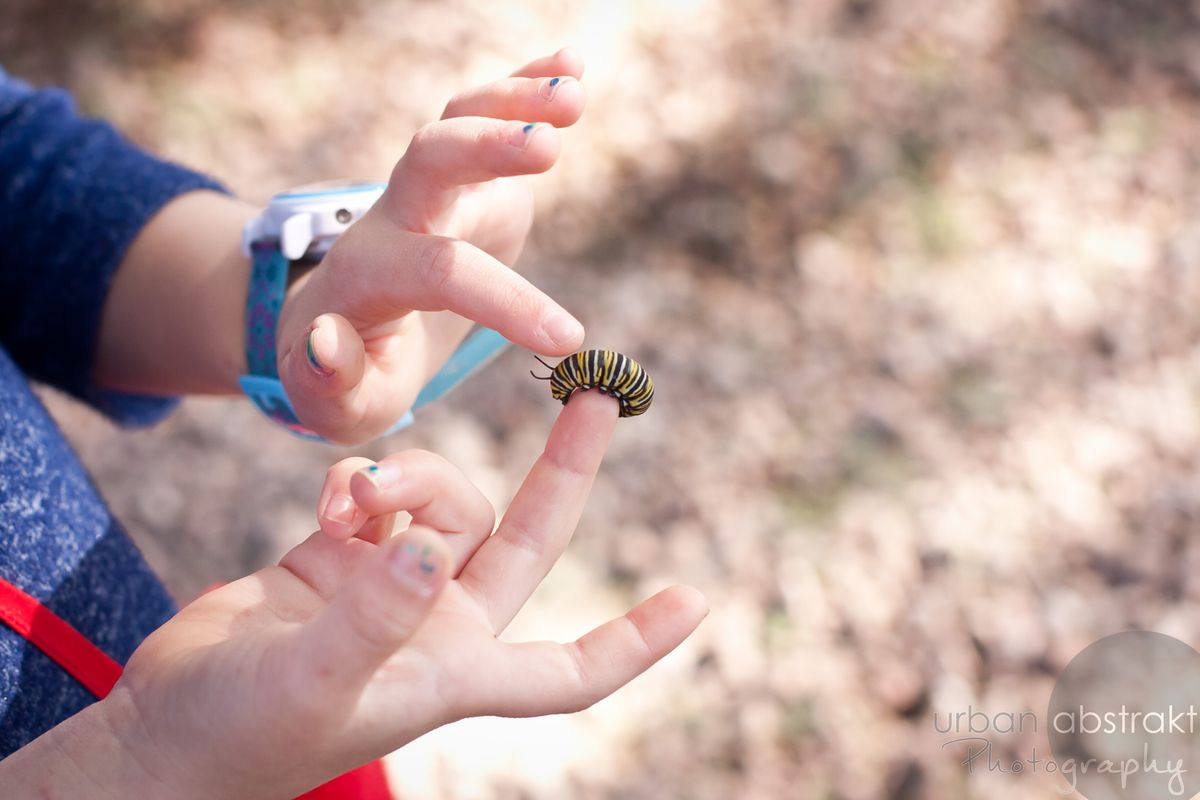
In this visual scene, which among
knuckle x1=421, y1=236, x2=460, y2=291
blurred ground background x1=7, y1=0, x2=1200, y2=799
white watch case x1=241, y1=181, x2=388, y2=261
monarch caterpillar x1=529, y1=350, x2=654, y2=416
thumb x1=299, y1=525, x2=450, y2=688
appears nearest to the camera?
thumb x1=299, y1=525, x2=450, y2=688

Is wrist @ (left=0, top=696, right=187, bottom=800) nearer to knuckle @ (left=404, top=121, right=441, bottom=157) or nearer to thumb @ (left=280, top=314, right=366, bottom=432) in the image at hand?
thumb @ (left=280, top=314, right=366, bottom=432)

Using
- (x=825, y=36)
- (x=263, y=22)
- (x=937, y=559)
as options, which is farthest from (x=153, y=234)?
(x=825, y=36)

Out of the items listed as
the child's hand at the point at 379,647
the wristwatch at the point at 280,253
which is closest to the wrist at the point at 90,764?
the child's hand at the point at 379,647

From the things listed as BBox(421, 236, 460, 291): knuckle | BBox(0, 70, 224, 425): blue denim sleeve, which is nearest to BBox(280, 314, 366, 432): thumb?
BBox(421, 236, 460, 291): knuckle

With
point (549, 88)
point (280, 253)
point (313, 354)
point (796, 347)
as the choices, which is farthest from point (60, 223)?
point (796, 347)

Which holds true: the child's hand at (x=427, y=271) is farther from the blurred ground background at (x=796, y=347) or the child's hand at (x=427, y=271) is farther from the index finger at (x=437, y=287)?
the blurred ground background at (x=796, y=347)

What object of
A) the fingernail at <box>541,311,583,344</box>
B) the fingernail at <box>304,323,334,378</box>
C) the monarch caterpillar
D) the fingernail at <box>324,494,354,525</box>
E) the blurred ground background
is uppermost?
the fingernail at <box>541,311,583,344</box>

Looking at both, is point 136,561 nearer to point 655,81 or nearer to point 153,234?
point 153,234

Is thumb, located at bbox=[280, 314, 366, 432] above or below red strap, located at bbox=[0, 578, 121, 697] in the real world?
above
